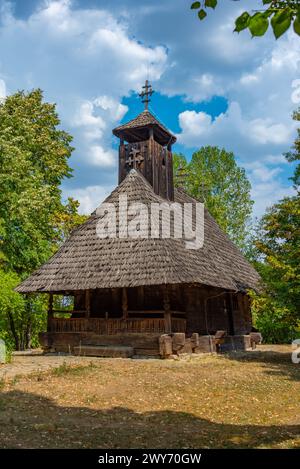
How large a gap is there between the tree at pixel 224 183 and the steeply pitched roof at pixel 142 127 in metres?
11.2

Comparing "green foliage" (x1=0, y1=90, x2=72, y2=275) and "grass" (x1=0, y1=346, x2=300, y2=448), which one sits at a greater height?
"green foliage" (x1=0, y1=90, x2=72, y2=275)

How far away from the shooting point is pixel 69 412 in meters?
7.50

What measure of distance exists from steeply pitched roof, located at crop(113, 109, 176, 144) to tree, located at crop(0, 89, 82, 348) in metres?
4.45

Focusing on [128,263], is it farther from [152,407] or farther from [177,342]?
[152,407]

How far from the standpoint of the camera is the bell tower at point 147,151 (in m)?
20.6

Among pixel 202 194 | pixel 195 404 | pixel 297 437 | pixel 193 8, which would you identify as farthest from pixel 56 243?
pixel 193 8

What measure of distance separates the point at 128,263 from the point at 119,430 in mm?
9188

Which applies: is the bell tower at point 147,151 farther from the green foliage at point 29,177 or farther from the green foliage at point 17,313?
the green foliage at point 17,313

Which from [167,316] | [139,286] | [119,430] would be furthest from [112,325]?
[119,430]

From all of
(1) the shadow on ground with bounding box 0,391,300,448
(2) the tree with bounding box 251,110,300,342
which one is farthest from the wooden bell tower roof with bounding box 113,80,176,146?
(1) the shadow on ground with bounding box 0,391,300,448

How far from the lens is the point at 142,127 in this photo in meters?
20.7

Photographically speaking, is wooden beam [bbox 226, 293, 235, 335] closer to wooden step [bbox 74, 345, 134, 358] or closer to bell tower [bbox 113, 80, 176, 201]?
bell tower [bbox 113, 80, 176, 201]

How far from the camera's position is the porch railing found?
596 inches

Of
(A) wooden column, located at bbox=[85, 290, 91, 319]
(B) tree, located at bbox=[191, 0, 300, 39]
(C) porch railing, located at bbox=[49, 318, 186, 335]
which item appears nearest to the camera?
(B) tree, located at bbox=[191, 0, 300, 39]
